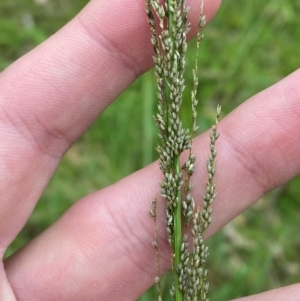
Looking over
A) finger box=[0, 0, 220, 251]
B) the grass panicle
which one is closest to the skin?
finger box=[0, 0, 220, 251]

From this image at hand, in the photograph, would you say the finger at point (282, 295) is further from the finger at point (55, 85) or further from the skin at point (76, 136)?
the finger at point (55, 85)

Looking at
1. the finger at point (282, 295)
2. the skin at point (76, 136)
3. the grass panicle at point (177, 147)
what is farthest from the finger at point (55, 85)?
the finger at point (282, 295)

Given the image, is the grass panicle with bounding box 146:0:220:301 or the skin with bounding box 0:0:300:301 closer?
the grass panicle with bounding box 146:0:220:301

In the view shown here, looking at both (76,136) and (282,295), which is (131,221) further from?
(282,295)

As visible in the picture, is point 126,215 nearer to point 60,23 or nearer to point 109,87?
point 109,87

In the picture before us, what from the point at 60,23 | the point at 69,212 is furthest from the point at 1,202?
the point at 60,23

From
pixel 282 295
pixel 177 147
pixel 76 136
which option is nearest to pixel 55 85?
pixel 76 136

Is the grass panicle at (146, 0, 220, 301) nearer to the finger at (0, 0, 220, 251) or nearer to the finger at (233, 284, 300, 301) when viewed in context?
the finger at (0, 0, 220, 251)

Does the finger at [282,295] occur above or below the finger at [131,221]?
below
